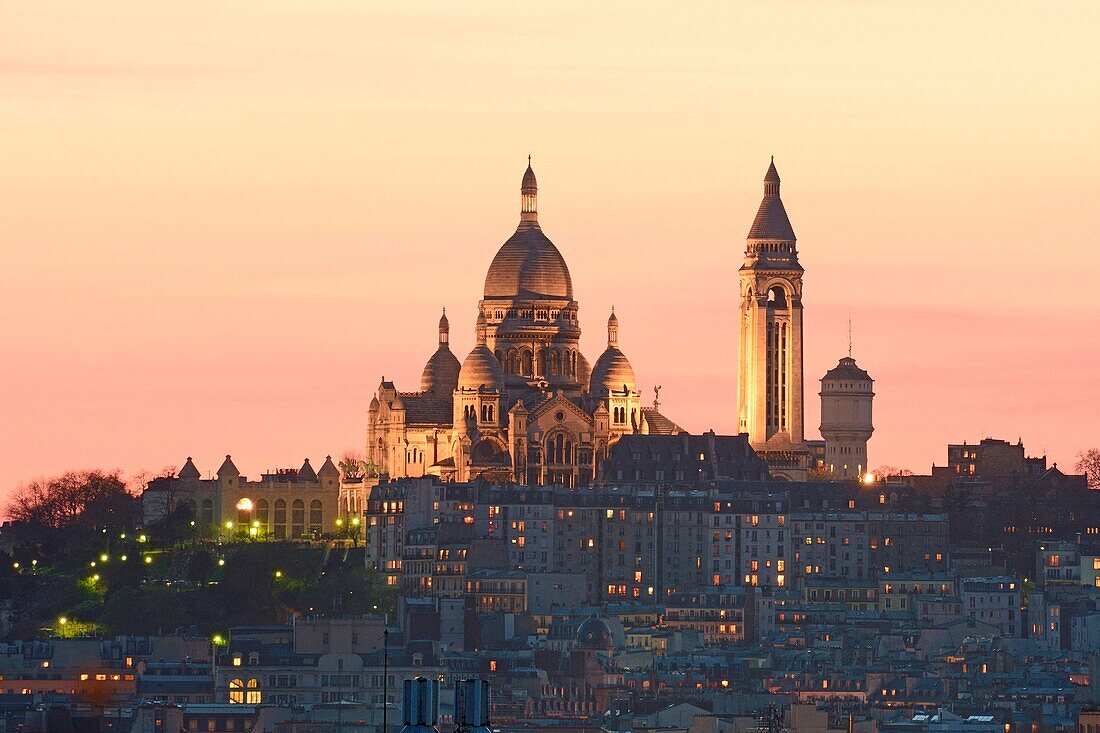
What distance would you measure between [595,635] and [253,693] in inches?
1042

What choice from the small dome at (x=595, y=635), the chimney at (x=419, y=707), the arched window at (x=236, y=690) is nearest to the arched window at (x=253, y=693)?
the arched window at (x=236, y=690)

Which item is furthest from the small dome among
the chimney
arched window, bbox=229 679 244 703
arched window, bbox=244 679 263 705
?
the chimney

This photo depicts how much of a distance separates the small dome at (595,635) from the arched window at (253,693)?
72.7ft

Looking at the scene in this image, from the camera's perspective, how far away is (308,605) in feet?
624

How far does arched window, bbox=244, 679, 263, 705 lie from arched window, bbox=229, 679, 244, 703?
0.22 metres

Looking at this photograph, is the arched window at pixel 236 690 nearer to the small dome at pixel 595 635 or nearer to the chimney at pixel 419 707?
the small dome at pixel 595 635

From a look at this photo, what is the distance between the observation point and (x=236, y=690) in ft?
514

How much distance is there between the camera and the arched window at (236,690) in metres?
154

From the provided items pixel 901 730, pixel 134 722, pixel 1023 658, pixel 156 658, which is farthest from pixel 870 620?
pixel 134 722

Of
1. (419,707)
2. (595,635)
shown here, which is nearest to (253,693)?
(595,635)

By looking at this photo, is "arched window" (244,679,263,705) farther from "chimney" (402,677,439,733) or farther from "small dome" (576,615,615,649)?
"chimney" (402,677,439,733)

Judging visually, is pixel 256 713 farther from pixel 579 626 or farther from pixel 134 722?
pixel 579 626

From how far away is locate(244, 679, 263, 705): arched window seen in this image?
155 metres

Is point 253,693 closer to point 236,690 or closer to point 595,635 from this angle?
point 236,690
